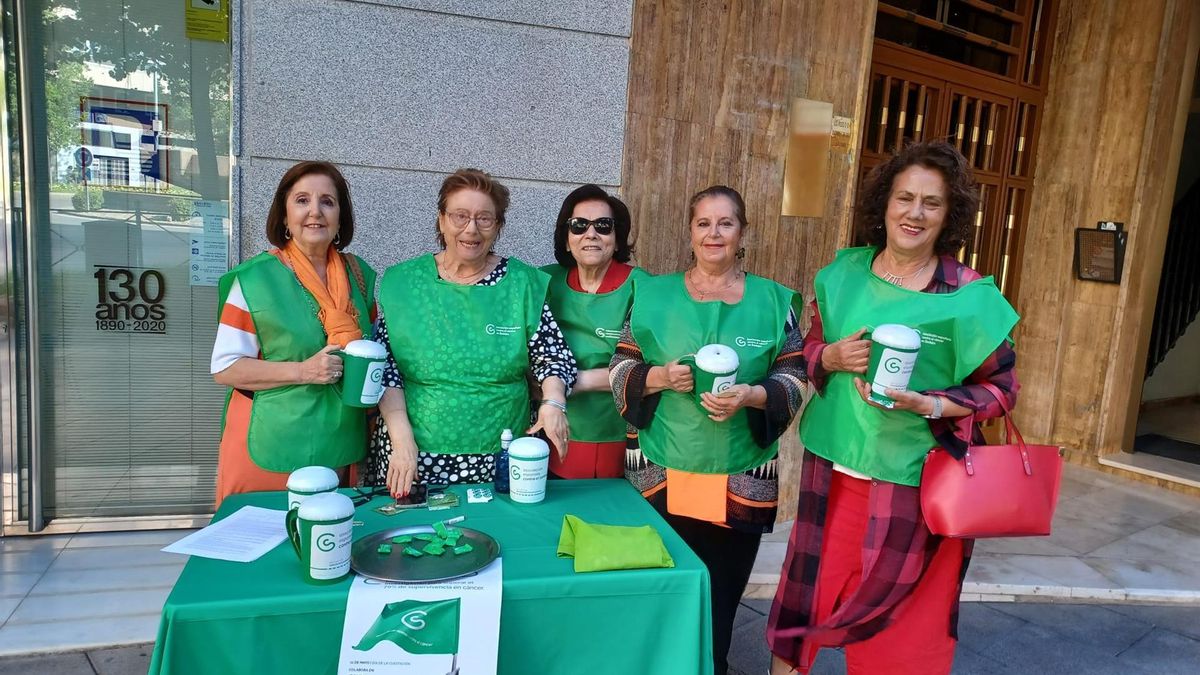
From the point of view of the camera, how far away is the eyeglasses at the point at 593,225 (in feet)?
9.09

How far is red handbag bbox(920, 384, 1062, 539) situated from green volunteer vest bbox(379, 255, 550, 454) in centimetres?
130

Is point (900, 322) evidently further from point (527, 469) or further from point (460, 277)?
point (460, 277)

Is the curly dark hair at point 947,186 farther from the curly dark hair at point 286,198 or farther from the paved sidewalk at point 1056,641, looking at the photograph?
the paved sidewalk at point 1056,641

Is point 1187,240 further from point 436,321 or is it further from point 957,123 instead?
point 436,321

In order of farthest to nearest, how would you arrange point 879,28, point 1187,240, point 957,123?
point 1187,240 < point 957,123 < point 879,28

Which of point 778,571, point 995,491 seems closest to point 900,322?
point 995,491

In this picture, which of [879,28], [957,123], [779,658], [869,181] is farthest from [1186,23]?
[779,658]

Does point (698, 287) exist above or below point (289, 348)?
above

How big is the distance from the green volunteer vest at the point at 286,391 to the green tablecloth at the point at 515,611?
0.88ft

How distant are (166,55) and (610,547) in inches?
137

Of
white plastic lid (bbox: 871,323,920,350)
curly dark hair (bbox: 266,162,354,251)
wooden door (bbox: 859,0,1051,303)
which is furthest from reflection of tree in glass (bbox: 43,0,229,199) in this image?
wooden door (bbox: 859,0,1051,303)

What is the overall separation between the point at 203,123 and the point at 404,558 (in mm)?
3053

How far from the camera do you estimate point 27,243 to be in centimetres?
369

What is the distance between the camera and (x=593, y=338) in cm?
277
